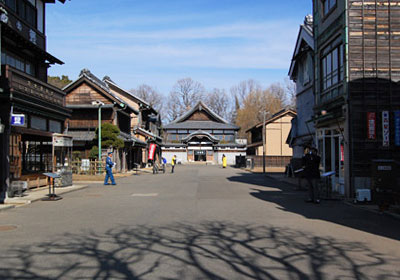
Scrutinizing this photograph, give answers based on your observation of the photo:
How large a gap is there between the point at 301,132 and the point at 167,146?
43.8 m

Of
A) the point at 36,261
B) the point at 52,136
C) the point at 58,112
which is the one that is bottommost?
the point at 36,261

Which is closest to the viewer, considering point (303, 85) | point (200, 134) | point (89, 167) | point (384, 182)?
point (384, 182)

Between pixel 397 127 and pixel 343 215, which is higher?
pixel 397 127

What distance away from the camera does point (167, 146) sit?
6856 cm

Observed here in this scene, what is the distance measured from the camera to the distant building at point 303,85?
76.4ft

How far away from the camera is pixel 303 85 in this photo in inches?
1003

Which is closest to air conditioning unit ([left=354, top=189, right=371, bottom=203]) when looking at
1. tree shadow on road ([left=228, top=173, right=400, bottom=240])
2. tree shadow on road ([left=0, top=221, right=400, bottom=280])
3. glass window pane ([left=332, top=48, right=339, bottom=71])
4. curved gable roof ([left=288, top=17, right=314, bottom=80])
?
tree shadow on road ([left=228, top=173, right=400, bottom=240])

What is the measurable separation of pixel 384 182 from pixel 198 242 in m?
6.63

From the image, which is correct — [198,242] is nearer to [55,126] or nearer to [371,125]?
[371,125]

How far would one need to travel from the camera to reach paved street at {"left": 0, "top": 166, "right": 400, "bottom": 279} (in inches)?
223

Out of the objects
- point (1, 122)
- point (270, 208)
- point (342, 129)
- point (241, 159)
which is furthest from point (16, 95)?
point (241, 159)

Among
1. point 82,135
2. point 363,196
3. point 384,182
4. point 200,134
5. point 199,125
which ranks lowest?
point 363,196

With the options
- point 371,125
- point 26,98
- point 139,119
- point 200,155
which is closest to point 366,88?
point 371,125

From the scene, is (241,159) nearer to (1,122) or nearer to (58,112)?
(58,112)
